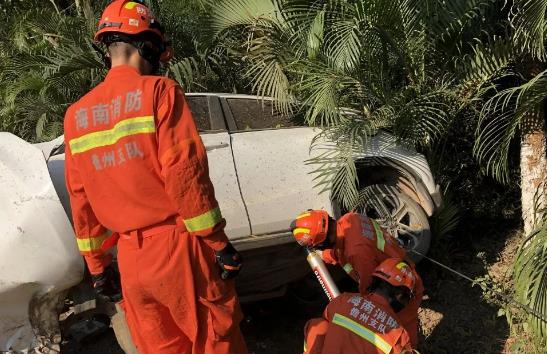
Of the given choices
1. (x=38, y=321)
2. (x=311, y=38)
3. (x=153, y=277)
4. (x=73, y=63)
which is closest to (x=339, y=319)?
(x=153, y=277)

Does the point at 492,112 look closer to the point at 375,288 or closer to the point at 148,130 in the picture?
the point at 375,288

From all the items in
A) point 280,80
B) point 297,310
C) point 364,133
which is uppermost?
point 280,80

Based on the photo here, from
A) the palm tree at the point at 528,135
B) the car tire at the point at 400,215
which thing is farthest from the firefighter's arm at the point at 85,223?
the palm tree at the point at 528,135

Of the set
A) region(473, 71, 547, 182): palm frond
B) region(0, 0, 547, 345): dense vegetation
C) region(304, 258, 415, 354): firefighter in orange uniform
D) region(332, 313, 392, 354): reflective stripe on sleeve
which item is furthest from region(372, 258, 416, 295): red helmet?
region(473, 71, 547, 182): palm frond

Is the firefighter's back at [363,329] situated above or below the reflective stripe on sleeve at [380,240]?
below

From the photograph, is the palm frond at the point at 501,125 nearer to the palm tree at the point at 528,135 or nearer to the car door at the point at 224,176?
the palm tree at the point at 528,135

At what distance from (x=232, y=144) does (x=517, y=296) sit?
2.02m

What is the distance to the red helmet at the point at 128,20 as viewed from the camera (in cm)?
259

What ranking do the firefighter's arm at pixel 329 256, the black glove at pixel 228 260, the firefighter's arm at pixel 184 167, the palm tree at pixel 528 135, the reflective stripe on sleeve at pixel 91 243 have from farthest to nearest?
the palm tree at pixel 528 135 < the firefighter's arm at pixel 329 256 < the reflective stripe on sleeve at pixel 91 243 < the black glove at pixel 228 260 < the firefighter's arm at pixel 184 167

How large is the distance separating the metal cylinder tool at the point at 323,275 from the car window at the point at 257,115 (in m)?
1.36

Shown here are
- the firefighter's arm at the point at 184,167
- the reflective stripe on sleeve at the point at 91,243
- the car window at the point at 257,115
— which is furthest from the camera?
the car window at the point at 257,115

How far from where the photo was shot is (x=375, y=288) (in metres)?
2.84

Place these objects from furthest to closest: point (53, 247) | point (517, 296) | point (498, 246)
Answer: point (498, 246) → point (517, 296) → point (53, 247)

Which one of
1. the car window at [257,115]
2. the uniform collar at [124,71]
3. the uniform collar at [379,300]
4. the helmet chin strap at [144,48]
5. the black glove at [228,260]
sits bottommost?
the uniform collar at [379,300]
